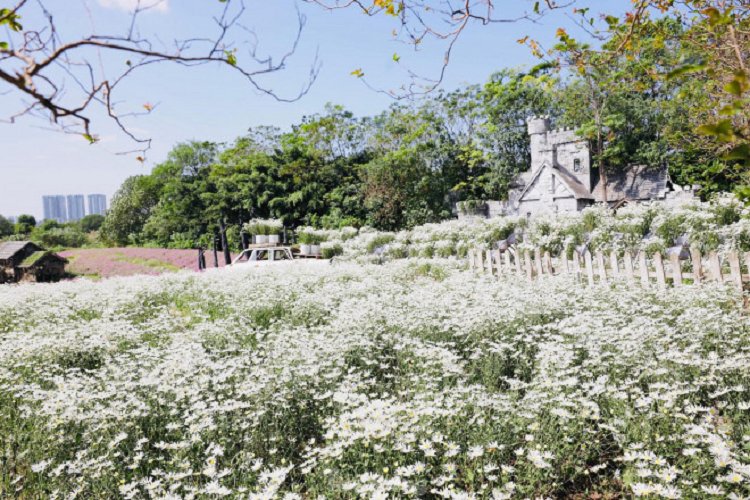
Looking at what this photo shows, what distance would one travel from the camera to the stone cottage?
29.4m

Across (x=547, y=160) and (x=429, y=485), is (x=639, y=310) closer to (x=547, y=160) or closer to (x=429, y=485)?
(x=429, y=485)

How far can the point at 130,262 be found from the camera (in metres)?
26.2

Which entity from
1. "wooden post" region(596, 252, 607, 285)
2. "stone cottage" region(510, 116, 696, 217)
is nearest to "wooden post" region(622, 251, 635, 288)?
"wooden post" region(596, 252, 607, 285)

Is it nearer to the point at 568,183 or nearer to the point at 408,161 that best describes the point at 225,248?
the point at 408,161

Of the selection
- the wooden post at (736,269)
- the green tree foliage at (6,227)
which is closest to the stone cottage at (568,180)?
the wooden post at (736,269)

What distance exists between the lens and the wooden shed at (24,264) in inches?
811

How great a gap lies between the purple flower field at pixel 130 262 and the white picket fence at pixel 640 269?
663 inches

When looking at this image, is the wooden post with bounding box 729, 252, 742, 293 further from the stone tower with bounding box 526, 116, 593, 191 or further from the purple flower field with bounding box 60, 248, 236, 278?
the stone tower with bounding box 526, 116, 593, 191

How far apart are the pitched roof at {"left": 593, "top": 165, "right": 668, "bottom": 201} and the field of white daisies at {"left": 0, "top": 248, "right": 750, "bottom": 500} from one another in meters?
25.9

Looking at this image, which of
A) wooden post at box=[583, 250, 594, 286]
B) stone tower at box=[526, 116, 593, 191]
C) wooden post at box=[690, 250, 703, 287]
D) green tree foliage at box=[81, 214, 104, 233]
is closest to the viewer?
wooden post at box=[690, 250, 703, 287]

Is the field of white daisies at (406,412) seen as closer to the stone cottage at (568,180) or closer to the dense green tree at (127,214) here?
the stone cottage at (568,180)

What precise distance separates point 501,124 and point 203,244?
83.8ft

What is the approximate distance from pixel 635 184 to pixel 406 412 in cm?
3182

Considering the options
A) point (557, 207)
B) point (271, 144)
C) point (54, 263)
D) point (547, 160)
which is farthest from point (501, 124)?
point (54, 263)
